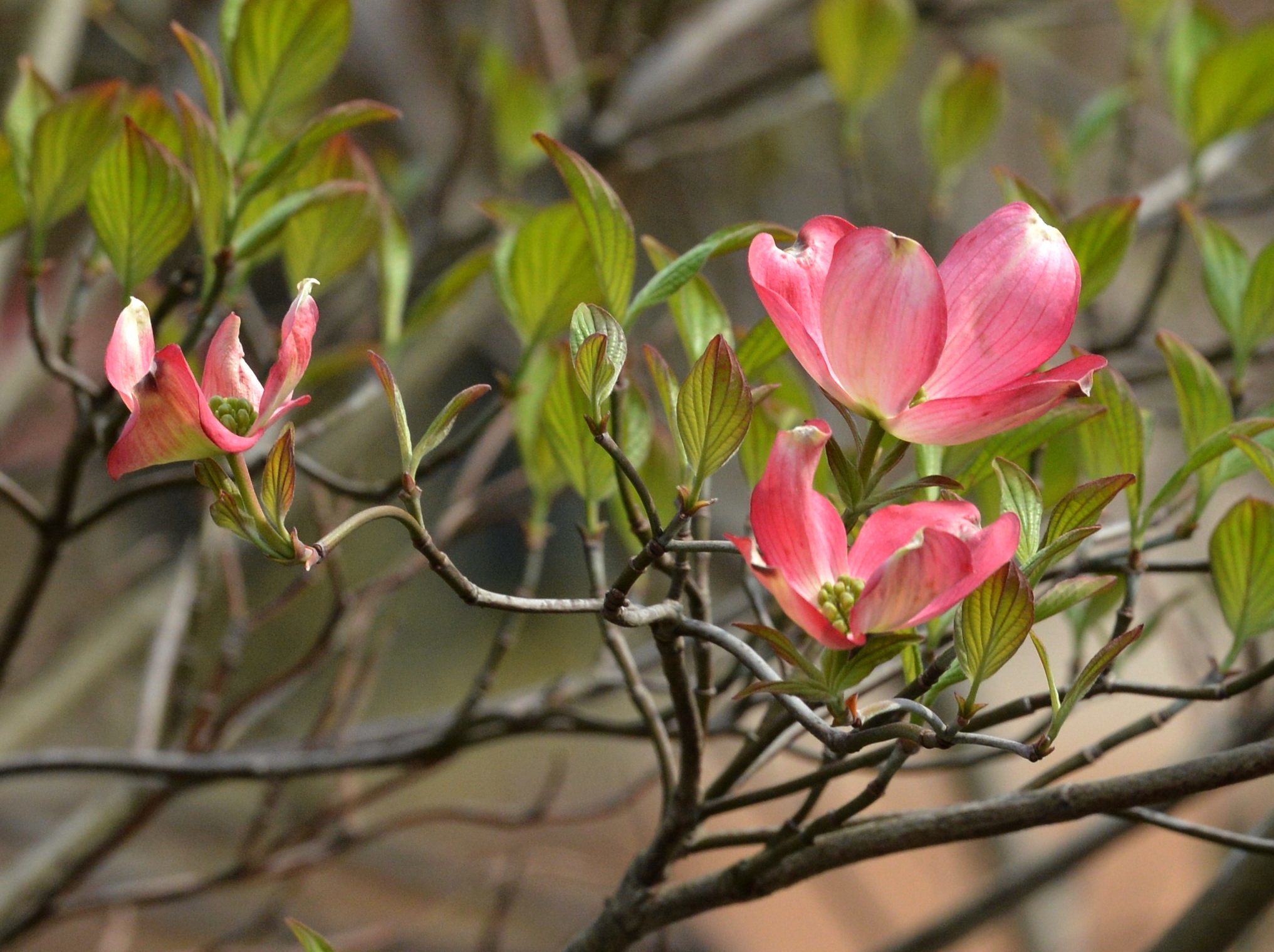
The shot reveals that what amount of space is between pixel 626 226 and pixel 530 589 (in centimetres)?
20

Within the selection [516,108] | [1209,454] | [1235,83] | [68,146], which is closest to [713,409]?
[1209,454]

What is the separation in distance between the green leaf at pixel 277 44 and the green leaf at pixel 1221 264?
0.27 metres

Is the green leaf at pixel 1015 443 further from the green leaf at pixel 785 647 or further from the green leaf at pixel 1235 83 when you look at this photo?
the green leaf at pixel 1235 83

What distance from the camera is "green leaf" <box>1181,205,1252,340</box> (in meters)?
0.33

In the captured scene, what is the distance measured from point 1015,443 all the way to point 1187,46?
1.31 ft

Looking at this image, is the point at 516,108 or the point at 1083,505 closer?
the point at 1083,505

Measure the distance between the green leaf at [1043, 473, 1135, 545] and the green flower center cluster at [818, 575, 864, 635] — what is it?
4 centimetres

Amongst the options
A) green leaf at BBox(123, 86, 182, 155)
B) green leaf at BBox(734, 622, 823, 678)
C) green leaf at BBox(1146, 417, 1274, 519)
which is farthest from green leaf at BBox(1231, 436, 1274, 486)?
green leaf at BBox(123, 86, 182, 155)

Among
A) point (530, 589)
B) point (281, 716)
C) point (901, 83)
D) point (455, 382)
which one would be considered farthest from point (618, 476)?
point (901, 83)

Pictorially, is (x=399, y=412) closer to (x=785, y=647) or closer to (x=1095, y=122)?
(x=785, y=647)

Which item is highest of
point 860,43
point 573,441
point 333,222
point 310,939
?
point 860,43

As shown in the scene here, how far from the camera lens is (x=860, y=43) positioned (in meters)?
0.58

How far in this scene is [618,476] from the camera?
0.24 meters

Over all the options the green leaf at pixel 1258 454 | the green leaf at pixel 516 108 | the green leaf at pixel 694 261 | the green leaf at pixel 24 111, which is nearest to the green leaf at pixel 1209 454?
the green leaf at pixel 1258 454
